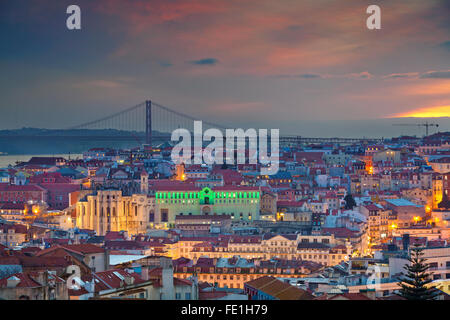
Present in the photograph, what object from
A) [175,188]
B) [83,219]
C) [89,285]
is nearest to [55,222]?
[83,219]

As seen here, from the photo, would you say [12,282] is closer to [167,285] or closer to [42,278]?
[42,278]

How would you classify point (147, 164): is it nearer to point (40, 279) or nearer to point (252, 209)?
point (252, 209)

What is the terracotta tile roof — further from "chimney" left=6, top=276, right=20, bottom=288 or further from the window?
the window

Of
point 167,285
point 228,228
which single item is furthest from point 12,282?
point 228,228

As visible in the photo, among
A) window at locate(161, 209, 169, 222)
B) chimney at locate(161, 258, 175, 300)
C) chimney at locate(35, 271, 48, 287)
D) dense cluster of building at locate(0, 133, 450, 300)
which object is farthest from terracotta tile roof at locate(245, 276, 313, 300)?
window at locate(161, 209, 169, 222)

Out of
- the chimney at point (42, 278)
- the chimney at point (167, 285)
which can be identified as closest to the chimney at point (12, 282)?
the chimney at point (42, 278)
